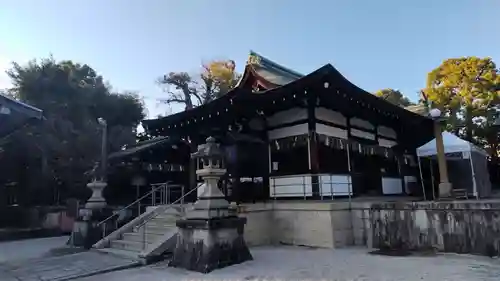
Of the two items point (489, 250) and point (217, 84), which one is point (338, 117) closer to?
point (489, 250)

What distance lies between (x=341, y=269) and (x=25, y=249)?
909 centimetres

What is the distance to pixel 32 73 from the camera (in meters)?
16.9

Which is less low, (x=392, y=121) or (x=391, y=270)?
(x=392, y=121)

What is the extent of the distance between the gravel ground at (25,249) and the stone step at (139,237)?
84.1 inches

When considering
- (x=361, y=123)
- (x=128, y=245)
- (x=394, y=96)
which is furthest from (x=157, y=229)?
(x=394, y=96)

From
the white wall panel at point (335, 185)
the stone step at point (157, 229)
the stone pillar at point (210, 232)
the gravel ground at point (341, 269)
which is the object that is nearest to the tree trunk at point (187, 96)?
the stone step at point (157, 229)

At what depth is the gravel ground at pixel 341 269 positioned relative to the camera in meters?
5.31

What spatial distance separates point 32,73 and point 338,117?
1550 cm

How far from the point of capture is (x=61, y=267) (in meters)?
6.96

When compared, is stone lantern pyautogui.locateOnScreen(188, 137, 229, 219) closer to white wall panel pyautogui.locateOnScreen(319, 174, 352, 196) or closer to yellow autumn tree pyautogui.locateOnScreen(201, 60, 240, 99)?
white wall panel pyautogui.locateOnScreen(319, 174, 352, 196)

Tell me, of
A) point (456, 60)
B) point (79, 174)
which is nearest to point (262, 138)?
point (79, 174)

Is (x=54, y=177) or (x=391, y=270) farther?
(x=54, y=177)

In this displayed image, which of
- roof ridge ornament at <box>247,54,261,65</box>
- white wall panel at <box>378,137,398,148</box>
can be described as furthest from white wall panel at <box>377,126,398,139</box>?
roof ridge ornament at <box>247,54,261,65</box>

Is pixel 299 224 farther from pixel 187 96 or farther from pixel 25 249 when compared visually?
pixel 187 96
